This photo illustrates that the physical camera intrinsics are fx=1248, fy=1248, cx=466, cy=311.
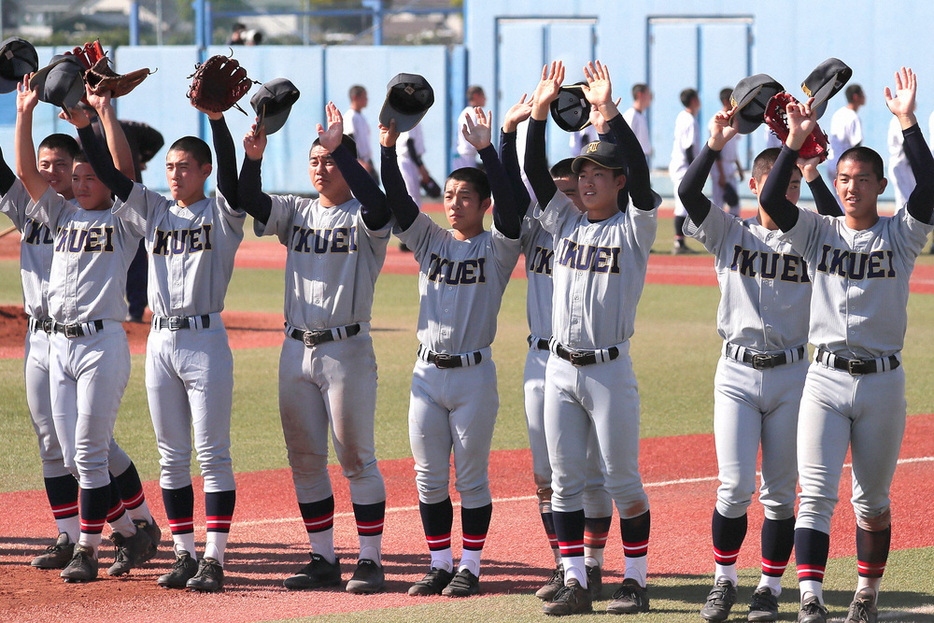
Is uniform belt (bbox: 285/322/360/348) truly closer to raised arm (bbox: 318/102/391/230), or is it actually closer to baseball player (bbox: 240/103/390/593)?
baseball player (bbox: 240/103/390/593)

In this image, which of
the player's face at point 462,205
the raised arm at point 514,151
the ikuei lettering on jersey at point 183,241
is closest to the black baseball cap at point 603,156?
the raised arm at point 514,151

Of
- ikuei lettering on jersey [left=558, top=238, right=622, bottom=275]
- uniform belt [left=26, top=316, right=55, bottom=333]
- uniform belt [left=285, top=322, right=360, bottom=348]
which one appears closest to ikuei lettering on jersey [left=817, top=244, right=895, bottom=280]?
ikuei lettering on jersey [left=558, top=238, right=622, bottom=275]

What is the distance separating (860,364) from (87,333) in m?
3.58

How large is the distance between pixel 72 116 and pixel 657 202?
2810 mm

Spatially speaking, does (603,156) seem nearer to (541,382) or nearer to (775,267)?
(775,267)

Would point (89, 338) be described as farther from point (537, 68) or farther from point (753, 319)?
point (537, 68)

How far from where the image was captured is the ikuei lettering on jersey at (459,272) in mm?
5832

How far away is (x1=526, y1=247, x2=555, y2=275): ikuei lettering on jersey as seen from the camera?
5.91m

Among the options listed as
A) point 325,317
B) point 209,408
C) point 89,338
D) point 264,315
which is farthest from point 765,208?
point 264,315

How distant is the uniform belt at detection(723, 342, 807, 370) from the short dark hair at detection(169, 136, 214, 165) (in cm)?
265

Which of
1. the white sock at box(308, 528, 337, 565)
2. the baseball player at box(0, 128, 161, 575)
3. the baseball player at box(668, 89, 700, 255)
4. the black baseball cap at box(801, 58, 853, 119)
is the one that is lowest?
the white sock at box(308, 528, 337, 565)

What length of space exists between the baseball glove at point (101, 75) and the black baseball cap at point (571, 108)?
2.01 meters

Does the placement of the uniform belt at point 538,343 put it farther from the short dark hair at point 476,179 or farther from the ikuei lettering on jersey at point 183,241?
the ikuei lettering on jersey at point 183,241

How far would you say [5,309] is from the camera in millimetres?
13945
